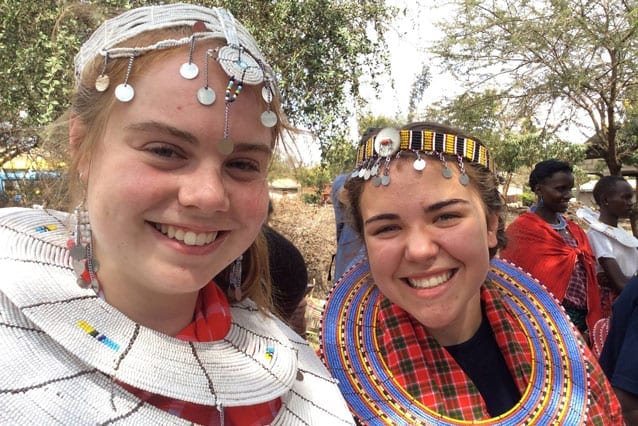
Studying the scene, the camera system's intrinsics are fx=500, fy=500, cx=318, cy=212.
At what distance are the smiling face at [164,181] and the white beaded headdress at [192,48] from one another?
2cm

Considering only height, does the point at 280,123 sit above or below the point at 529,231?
above

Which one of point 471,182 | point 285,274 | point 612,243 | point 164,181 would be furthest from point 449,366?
point 612,243

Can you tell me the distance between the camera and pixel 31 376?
3.01ft

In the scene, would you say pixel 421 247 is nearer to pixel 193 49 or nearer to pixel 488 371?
pixel 488 371

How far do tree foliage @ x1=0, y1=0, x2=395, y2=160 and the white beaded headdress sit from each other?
358 centimetres

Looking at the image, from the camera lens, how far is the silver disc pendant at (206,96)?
3.43ft

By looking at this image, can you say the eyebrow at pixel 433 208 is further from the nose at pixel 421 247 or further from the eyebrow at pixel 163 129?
the eyebrow at pixel 163 129

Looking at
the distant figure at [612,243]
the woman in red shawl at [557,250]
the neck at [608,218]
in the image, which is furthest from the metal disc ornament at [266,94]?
the neck at [608,218]

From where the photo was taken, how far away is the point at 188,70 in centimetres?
107

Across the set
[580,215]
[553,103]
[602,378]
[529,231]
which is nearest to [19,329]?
[602,378]

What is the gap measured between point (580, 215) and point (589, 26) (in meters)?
4.74

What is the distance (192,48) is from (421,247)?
0.87 m

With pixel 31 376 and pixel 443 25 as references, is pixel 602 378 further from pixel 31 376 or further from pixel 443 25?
pixel 443 25

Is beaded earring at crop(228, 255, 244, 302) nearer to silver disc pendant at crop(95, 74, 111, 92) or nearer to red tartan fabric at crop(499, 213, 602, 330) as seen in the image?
silver disc pendant at crop(95, 74, 111, 92)
